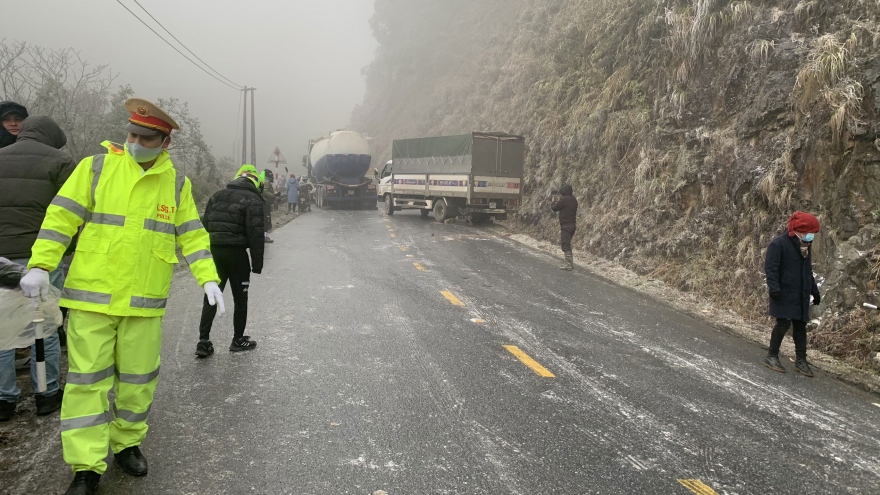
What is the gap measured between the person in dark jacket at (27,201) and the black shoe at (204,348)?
4.30 ft

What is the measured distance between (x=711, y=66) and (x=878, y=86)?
14.9 ft

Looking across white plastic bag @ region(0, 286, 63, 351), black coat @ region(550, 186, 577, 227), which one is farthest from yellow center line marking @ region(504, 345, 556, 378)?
black coat @ region(550, 186, 577, 227)

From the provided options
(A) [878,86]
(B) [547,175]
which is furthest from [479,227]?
(A) [878,86]

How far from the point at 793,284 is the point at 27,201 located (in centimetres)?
721

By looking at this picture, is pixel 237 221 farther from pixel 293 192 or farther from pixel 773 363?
pixel 293 192

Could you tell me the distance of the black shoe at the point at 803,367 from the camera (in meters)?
5.89

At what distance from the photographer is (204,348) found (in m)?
5.48

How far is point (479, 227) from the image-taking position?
761 inches

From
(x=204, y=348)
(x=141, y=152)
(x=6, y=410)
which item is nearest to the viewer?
(x=141, y=152)

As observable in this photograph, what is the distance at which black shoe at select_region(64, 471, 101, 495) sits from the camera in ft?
9.84

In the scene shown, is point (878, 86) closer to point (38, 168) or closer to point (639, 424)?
point (639, 424)

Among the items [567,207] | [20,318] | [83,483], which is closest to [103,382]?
[83,483]

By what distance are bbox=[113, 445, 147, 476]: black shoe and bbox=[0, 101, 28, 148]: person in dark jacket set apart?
10.2 ft

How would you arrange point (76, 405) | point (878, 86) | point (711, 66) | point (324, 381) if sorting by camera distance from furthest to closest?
point (711, 66)
point (878, 86)
point (324, 381)
point (76, 405)
